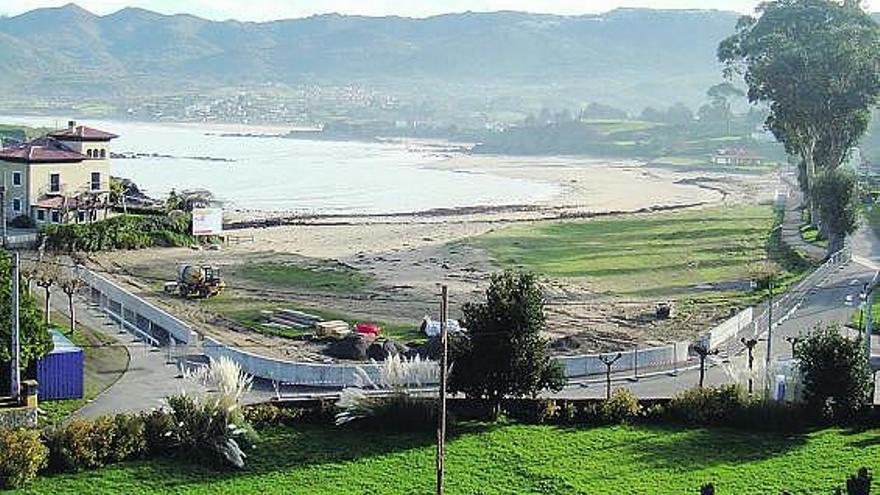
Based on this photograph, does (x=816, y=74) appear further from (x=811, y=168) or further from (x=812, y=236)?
(x=812, y=236)

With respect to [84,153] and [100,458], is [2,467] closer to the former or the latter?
[100,458]

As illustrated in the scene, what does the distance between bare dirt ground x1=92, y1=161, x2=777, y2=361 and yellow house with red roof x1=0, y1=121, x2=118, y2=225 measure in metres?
4.33

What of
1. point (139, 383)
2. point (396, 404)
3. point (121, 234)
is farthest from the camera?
point (121, 234)

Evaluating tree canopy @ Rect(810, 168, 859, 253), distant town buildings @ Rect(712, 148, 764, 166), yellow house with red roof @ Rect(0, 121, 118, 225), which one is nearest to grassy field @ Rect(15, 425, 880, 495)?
tree canopy @ Rect(810, 168, 859, 253)

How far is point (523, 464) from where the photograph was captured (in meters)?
20.5

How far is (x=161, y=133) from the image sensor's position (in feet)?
632

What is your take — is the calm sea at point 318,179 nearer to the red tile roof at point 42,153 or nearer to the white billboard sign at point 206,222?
the white billboard sign at point 206,222

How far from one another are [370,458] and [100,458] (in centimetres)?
463

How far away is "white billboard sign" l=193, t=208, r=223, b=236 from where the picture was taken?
57.3m

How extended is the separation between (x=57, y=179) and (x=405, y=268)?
17.6 metres

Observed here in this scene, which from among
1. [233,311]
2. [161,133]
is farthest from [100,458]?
[161,133]

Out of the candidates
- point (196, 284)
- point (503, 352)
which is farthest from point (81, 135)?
point (503, 352)

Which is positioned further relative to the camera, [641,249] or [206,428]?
[641,249]

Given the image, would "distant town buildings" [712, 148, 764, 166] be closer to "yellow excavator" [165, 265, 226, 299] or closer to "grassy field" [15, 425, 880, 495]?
"yellow excavator" [165, 265, 226, 299]
